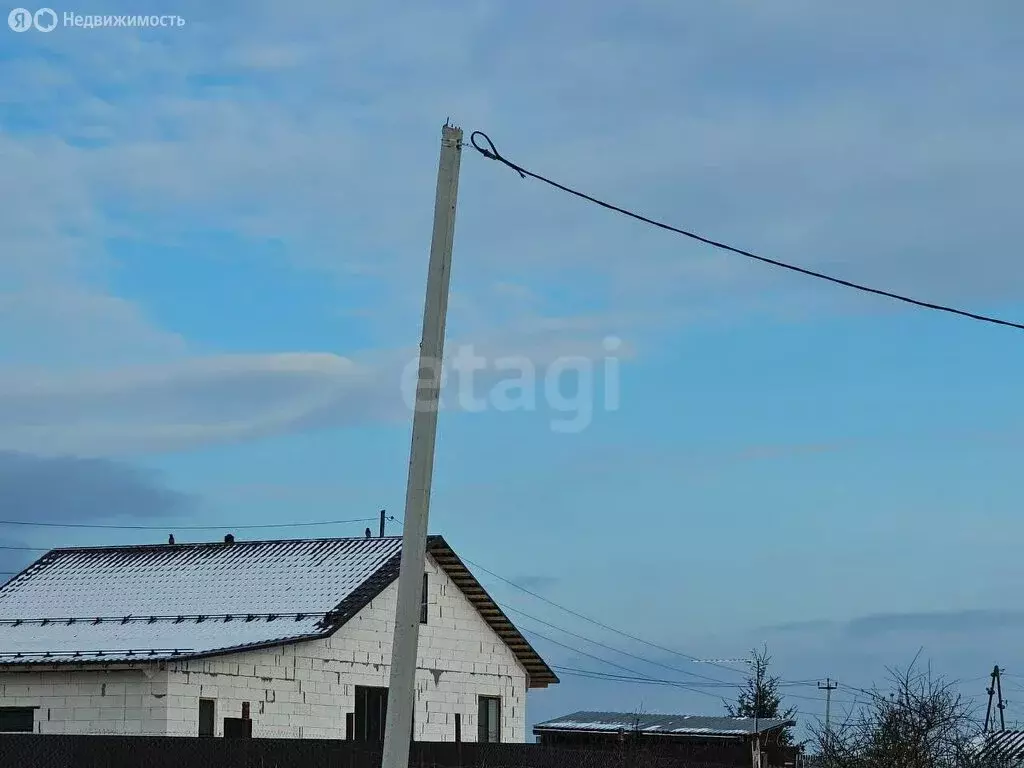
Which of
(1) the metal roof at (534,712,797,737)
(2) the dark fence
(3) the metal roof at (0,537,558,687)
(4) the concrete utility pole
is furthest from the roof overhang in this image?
(4) the concrete utility pole

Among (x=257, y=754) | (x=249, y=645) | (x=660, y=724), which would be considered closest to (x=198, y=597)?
(x=249, y=645)

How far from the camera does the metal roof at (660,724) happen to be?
56188 millimetres

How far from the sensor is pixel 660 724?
5878 centimetres

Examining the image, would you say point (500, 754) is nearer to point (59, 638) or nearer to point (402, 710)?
point (59, 638)

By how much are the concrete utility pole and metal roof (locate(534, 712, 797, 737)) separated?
1764 inches

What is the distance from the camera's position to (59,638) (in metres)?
29.9

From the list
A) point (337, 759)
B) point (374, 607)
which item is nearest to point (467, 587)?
point (374, 607)

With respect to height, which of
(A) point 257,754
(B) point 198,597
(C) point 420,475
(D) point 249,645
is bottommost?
(A) point 257,754

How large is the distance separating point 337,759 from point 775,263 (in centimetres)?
1041

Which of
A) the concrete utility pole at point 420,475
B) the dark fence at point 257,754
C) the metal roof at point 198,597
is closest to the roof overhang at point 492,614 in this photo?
the metal roof at point 198,597

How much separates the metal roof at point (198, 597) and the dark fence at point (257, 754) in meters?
5.17

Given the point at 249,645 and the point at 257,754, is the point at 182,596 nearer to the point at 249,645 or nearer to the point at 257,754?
the point at 249,645

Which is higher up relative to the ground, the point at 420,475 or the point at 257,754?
the point at 420,475

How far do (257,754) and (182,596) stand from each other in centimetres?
1277
